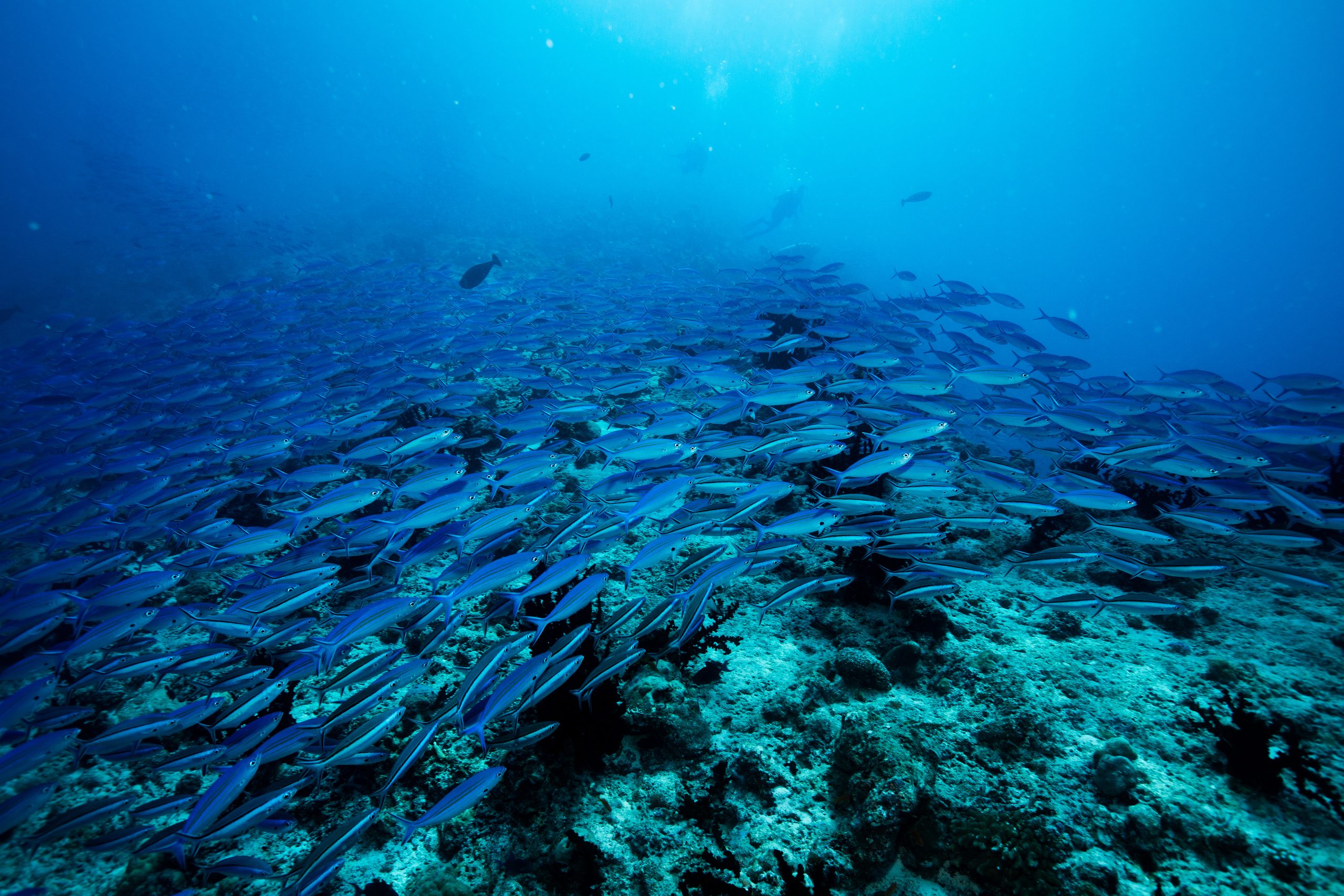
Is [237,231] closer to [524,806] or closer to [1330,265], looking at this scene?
[524,806]

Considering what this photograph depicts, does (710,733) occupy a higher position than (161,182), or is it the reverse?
(161,182)

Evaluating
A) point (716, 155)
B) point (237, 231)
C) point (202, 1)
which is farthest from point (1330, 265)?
point (202, 1)

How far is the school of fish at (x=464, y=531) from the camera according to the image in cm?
323

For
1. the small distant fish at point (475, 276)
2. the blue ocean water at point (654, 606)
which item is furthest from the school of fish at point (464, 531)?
→ the small distant fish at point (475, 276)

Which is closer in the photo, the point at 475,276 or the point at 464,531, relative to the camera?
the point at 464,531

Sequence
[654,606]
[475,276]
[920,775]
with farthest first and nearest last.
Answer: [475,276]
[654,606]
[920,775]

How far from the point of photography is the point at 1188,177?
429 ft

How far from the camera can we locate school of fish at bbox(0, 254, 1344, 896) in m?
3.23

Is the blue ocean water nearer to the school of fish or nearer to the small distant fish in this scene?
the school of fish

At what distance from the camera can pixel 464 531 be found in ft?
12.8

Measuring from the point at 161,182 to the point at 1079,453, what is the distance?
43838 millimetres

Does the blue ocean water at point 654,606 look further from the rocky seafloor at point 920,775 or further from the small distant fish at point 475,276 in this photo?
the small distant fish at point 475,276

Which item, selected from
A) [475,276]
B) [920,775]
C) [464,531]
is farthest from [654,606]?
[475,276]

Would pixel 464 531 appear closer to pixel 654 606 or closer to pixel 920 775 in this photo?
pixel 654 606
